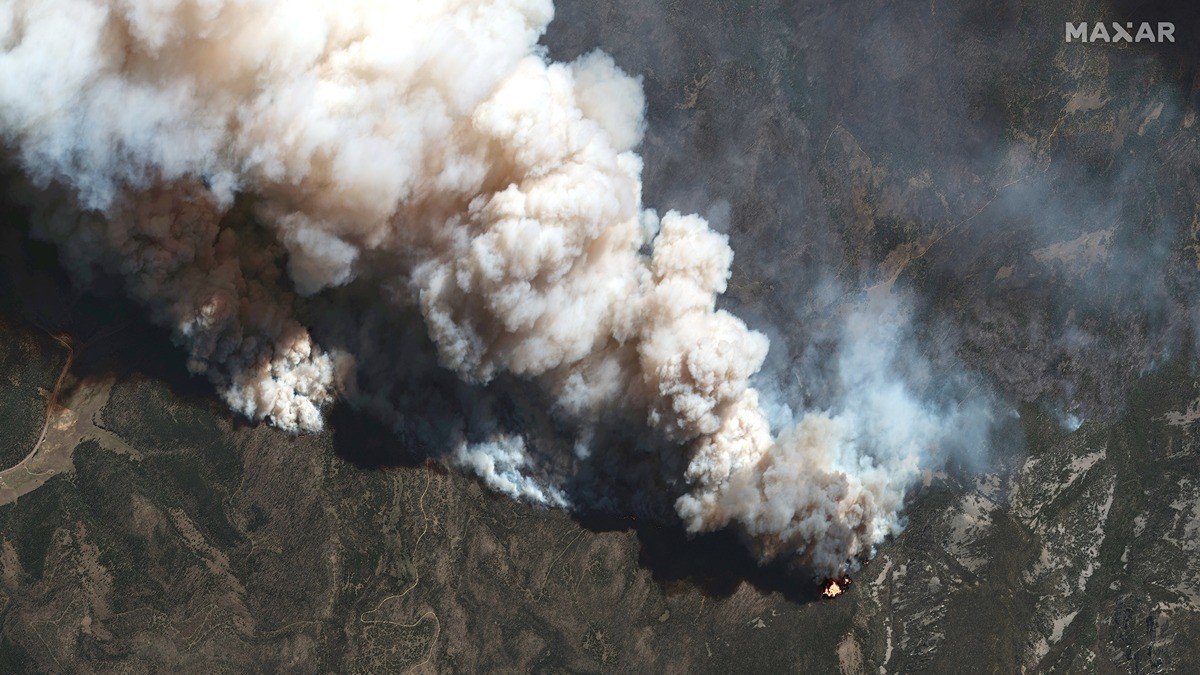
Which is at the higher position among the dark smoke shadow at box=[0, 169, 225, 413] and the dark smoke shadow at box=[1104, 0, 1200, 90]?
the dark smoke shadow at box=[1104, 0, 1200, 90]

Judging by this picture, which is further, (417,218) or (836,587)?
(836,587)

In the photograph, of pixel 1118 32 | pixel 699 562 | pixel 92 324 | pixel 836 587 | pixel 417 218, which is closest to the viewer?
pixel 417 218

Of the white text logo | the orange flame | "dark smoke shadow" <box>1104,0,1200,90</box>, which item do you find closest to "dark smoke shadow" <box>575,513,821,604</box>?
the orange flame

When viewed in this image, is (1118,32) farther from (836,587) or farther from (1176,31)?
(836,587)

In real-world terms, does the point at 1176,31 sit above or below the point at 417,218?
above

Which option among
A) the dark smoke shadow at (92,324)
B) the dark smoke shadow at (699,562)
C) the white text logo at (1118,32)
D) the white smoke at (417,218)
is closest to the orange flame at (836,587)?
the dark smoke shadow at (699,562)

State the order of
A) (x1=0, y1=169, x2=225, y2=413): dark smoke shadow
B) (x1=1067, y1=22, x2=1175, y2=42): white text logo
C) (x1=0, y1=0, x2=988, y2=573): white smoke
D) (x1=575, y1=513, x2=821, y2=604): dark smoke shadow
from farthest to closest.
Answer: (x1=1067, y1=22, x2=1175, y2=42): white text logo < (x1=575, y1=513, x2=821, y2=604): dark smoke shadow < (x1=0, y1=169, x2=225, y2=413): dark smoke shadow < (x1=0, y1=0, x2=988, y2=573): white smoke


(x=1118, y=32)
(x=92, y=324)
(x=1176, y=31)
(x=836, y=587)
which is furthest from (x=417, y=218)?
(x=1176, y=31)

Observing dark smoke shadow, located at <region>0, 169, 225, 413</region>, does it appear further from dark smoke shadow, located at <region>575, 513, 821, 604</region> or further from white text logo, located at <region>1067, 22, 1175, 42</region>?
white text logo, located at <region>1067, 22, 1175, 42</region>
